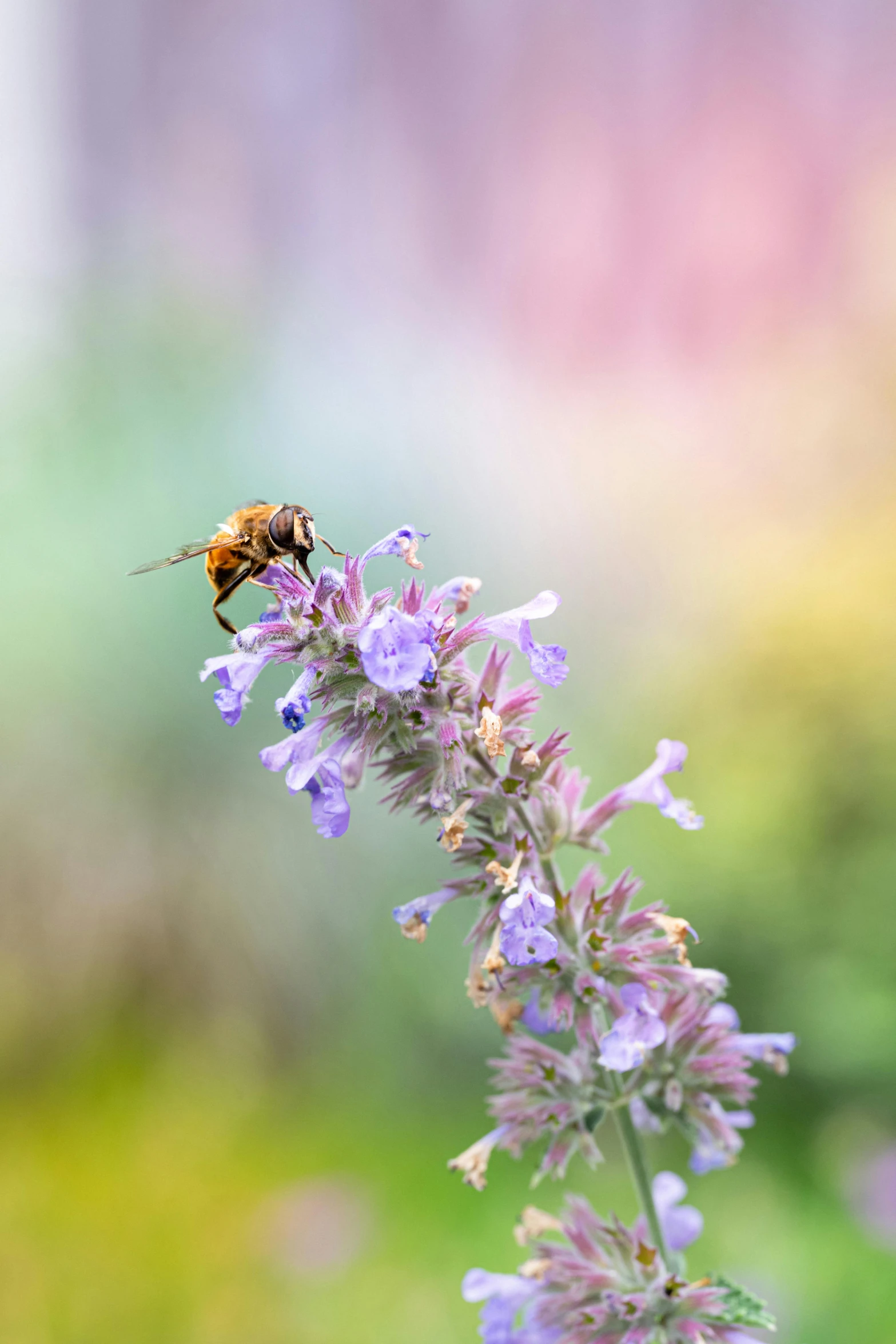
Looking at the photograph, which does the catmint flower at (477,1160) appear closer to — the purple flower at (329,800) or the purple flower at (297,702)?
the purple flower at (329,800)

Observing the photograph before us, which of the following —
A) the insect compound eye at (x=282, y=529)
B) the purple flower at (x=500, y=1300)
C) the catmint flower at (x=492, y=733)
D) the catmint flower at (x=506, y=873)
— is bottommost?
the purple flower at (x=500, y=1300)

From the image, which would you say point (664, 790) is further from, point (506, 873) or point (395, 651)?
point (395, 651)

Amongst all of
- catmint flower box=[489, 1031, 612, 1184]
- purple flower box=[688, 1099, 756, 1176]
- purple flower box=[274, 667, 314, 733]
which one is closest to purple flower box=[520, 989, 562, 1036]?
catmint flower box=[489, 1031, 612, 1184]

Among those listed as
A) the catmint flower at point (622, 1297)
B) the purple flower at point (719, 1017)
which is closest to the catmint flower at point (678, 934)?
the purple flower at point (719, 1017)

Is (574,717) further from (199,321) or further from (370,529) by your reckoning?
(199,321)

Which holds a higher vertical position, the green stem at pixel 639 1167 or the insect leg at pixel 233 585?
the insect leg at pixel 233 585

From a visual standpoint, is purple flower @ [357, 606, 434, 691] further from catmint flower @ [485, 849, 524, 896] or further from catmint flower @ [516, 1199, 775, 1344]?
catmint flower @ [516, 1199, 775, 1344]

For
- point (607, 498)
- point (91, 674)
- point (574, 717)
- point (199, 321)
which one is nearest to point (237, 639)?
point (574, 717)
